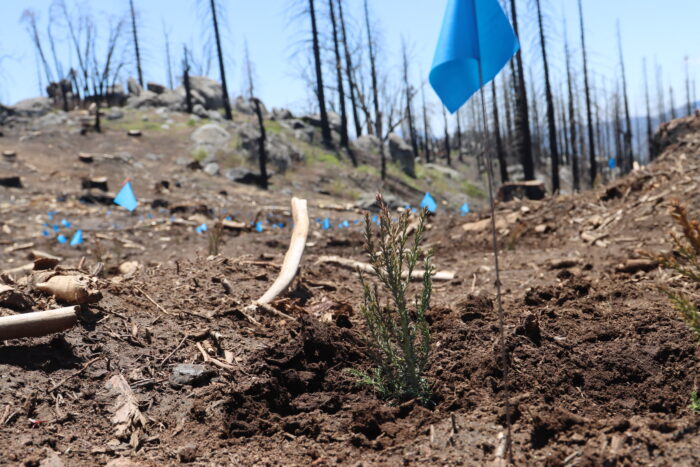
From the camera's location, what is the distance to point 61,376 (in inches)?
124

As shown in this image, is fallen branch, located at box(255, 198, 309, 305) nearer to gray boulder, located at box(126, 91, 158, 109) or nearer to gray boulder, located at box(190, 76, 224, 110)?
gray boulder, located at box(126, 91, 158, 109)

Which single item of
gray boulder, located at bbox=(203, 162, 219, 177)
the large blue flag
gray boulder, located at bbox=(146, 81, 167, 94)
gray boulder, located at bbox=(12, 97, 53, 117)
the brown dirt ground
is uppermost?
gray boulder, located at bbox=(146, 81, 167, 94)

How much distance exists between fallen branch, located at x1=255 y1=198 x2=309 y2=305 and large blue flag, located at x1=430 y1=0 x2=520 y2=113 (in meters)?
2.78

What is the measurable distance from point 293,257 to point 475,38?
3157 millimetres

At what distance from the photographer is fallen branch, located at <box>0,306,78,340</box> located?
10.3 ft

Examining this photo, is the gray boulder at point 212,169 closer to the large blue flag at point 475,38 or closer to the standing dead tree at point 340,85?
the standing dead tree at point 340,85

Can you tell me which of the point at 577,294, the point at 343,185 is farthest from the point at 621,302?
the point at 343,185

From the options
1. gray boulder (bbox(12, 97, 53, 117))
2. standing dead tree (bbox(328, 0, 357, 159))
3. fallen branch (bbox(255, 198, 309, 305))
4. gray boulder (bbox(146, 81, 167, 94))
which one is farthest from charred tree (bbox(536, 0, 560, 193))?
gray boulder (bbox(146, 81, 167, 94))

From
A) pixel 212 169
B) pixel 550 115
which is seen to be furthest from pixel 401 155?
pixel 212 169

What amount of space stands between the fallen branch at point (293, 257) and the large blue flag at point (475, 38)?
2784mm

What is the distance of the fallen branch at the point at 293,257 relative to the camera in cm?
479

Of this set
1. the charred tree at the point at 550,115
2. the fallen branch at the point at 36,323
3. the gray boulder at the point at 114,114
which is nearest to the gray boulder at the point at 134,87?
the gray boulder at the point at 114,114

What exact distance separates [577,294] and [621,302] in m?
0.39

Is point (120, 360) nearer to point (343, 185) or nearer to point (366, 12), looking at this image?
point (343, 185)
